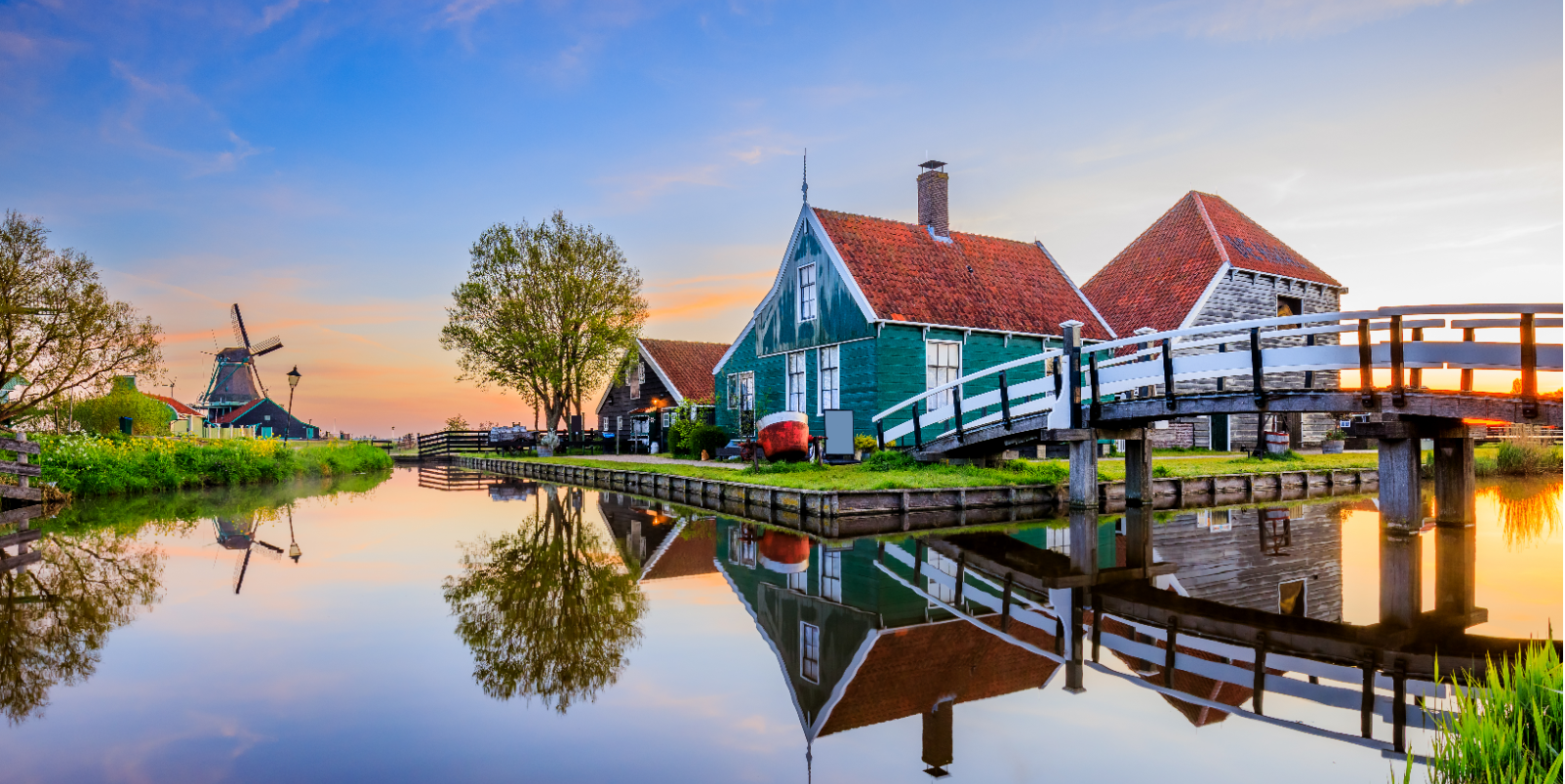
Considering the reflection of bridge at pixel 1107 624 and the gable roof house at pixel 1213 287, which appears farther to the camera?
the gable roof house at pixel 1213 287

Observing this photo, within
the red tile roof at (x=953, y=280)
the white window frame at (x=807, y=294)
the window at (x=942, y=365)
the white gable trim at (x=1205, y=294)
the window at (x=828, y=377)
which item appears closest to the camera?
the window at (x=942, y=365)

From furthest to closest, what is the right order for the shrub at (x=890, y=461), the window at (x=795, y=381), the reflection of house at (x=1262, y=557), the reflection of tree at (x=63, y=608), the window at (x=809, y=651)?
the window at (x=795, y=381)
the shrub at (x=890, y=461)
the reflection of house at (x=1262, y=557)
the window at (x=809, y=651)
the reflection of tree at (x=63, y=608)

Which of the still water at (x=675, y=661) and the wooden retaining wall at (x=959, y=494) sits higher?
the wooden retaining wall at (x=959, y=494)

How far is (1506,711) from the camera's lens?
396 cm

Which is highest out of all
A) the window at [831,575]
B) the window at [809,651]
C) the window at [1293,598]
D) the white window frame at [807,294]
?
the white window frame at [807,294]

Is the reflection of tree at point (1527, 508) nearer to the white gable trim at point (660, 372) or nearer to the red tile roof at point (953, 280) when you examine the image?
the red tile roof at point (953, 280)

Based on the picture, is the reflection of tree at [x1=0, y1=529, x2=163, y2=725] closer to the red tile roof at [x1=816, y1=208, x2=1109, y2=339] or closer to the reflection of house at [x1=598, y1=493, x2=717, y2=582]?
the reflection of house at [x1=598, y1=493, x2=717, y2=582]

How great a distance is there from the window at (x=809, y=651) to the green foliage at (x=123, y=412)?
39.6 metres

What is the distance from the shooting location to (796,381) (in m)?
25.7

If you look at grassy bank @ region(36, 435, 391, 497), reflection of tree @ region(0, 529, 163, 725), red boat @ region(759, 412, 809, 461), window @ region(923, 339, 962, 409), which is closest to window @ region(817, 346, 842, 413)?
window @ region(923, 339, 962, 409)

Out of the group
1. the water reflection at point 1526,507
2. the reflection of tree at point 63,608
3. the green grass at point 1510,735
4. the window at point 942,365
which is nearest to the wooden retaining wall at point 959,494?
the water reflection at point 1526,507

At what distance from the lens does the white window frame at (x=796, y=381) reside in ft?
82.7

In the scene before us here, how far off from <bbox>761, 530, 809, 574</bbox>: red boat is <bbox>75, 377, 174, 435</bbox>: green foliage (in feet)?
116

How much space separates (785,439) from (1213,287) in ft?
48.5
